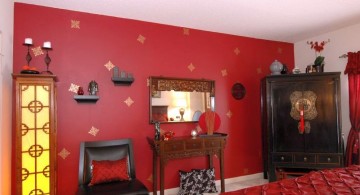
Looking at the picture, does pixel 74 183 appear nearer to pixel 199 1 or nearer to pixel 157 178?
pixel 157 178

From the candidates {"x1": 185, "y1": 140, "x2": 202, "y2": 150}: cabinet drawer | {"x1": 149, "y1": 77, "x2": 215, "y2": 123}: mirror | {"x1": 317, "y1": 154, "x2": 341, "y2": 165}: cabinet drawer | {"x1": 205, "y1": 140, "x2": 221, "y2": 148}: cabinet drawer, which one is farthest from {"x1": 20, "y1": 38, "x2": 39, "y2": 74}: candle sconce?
{"x1": 317, "y1": 154, "x2": 341, "y2": 165}: cabinet drawer

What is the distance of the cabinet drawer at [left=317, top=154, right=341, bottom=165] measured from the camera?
3217mm

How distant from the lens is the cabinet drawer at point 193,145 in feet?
9.64

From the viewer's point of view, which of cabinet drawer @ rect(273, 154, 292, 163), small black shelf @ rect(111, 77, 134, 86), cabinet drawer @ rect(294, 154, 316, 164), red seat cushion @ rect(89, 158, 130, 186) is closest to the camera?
red seat cushion @ rect(89, 158, 130, 186)

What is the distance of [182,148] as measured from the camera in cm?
291

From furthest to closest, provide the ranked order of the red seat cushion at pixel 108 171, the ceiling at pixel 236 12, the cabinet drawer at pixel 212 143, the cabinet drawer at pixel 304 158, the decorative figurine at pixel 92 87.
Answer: the cabinet drawer at pixel 304 158 → the cabinet drawer at pixel 212 143 → the decorative figurine at pixel 92 87 → the ceiling at pixel 236 12 → the red seat cushion at pixel 108 171

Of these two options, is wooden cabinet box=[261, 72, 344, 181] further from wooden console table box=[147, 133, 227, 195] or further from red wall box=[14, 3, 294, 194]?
wooden console table box=[147, 133, 227, 195]

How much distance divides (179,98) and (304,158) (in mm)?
1997

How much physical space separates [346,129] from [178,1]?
3.13 meters

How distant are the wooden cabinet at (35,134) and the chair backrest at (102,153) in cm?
31

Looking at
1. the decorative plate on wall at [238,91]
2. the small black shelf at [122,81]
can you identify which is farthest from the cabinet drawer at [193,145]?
the decorative plate on wall at [238,91]

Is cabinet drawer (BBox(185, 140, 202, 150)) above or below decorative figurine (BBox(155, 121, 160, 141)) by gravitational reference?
below

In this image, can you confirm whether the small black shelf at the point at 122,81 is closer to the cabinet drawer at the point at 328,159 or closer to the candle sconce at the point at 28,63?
the candle sconce at the point at 28,63

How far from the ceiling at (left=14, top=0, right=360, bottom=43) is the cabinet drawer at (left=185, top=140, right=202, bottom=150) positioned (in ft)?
5.36
